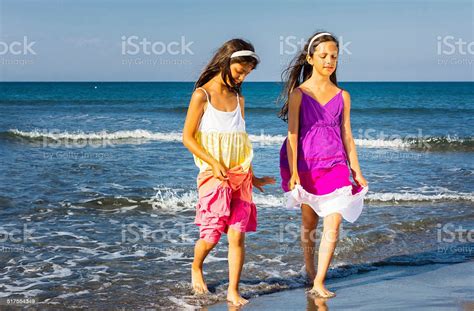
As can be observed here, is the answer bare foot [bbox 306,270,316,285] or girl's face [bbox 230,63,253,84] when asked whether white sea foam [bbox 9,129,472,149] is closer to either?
bare foot [bbox 306,270,316,285]

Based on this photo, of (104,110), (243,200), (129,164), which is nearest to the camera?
(243,200)

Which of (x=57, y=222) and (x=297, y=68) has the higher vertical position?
(x=297, y=68)

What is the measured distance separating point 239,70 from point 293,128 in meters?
0.60

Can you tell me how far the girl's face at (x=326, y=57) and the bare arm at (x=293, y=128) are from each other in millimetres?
253

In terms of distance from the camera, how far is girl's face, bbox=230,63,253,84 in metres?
4.66

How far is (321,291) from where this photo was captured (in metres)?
5.08

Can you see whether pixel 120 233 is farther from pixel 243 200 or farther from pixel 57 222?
pixel 243 200

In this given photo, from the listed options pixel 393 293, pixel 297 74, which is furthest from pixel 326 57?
pixel 393 293

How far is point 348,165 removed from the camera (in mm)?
5176

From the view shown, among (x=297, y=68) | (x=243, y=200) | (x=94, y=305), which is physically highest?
(x=297, y=68)

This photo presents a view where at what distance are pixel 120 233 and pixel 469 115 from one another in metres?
26.3

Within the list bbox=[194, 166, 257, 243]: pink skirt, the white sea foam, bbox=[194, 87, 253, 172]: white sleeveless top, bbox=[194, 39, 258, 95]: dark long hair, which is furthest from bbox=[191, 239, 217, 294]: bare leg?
the white sea foam

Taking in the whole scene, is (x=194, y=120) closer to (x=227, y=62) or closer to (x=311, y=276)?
(x=227, y=62)

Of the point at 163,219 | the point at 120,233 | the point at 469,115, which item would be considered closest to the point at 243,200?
the point at 120,233
